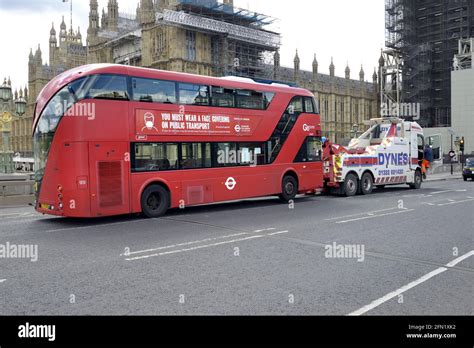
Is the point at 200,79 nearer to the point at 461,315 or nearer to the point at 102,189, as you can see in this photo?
the point at 102,189

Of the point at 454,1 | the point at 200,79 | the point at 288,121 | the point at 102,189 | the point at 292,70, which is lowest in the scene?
the point at 102,189

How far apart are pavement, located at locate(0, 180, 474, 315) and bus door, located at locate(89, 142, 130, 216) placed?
0.50 meters

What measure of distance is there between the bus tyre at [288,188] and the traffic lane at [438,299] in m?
10.7

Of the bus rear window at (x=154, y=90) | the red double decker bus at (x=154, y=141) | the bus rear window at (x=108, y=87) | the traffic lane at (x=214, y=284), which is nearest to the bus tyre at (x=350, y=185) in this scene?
the red double decker bus at (x=154, y=141)

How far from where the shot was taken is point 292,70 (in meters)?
81.0

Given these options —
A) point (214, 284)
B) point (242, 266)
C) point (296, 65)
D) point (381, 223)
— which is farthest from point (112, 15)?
point (214, 284)

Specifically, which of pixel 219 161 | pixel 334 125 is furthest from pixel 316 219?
pixel 334 125

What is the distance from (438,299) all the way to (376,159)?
53.4 feet

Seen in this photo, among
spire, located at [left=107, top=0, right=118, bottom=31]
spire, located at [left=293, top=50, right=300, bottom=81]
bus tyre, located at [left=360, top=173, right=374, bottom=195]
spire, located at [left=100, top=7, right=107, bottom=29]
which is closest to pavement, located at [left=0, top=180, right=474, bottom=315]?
bus tyre, located at [left=360, top=173, right=374, bottom=195]

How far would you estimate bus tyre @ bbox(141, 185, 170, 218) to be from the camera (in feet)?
42.8

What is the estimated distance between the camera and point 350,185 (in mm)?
20125

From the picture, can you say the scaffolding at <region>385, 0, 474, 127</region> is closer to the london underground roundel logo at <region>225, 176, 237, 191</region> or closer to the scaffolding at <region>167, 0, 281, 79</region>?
the scaffolding at <region>167, 0, 281, 79</region>

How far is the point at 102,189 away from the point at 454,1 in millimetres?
66869
